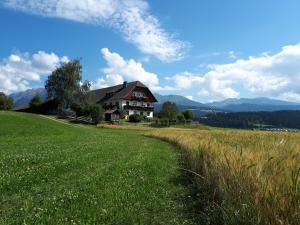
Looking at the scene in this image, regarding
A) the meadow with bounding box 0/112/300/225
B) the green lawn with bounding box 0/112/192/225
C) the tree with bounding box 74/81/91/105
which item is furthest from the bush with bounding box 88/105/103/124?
the meadow with bounding box 0/112/300/225

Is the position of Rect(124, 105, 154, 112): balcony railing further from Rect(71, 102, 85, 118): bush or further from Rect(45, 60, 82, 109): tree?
Rect(71, 102, 85, 118): bush

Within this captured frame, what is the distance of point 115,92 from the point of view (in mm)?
159875

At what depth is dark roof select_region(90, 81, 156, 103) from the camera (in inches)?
5974

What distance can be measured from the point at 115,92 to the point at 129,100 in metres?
11.6

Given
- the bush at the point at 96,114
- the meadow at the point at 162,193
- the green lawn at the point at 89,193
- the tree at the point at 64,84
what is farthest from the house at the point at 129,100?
the meadow at the point at 162,193

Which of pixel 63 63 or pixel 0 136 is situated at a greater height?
pixel 63 63

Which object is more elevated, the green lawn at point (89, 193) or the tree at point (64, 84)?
the tree at point (64, 84)

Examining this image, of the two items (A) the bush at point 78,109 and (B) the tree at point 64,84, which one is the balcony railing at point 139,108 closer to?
(B) the tree at point 64,84

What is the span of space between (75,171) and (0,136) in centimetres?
3054

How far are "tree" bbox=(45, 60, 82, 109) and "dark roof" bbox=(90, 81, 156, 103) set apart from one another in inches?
553

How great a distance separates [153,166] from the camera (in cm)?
2169

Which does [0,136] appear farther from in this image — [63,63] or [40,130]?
[63,63]

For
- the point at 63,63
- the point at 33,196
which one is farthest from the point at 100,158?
the point at 63,63

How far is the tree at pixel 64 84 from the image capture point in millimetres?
131750
